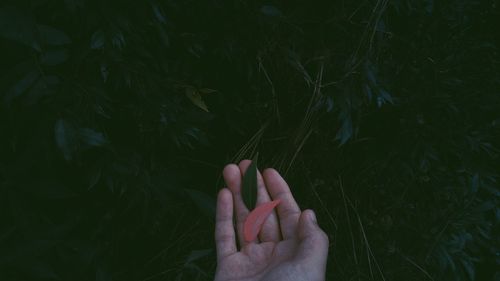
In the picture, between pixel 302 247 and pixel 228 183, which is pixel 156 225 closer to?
pixel 228 183

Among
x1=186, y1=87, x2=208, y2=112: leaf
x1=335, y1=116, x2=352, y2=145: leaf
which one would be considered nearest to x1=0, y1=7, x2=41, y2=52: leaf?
x1=186, y1=87, x2=208, y2=112: leaf

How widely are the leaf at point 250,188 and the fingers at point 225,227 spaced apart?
0.04m

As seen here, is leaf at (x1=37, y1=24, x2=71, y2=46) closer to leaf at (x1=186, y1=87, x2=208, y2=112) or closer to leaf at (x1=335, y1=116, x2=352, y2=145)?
leaf at (x1=186, y1=87, x2=208, y2=112)

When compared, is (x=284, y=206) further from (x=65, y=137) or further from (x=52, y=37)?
(x=52, y=37)

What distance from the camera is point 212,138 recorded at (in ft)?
4.40

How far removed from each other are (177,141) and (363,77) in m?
0.55

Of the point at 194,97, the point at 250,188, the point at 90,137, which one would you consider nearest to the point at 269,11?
the point at 194,97

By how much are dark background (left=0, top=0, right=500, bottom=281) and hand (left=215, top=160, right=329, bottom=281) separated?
3.6 inches

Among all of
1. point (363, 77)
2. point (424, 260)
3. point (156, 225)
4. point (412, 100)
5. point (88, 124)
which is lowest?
point (424, 260)

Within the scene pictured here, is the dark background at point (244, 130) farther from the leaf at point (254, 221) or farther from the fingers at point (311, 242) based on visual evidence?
the fingers at point (311, 242)

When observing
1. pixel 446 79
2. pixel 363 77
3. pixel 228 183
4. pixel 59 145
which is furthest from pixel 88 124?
pixel 446 79

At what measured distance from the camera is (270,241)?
103 cm

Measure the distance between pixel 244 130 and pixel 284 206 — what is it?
40 centimetres

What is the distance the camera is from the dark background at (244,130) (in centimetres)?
88
